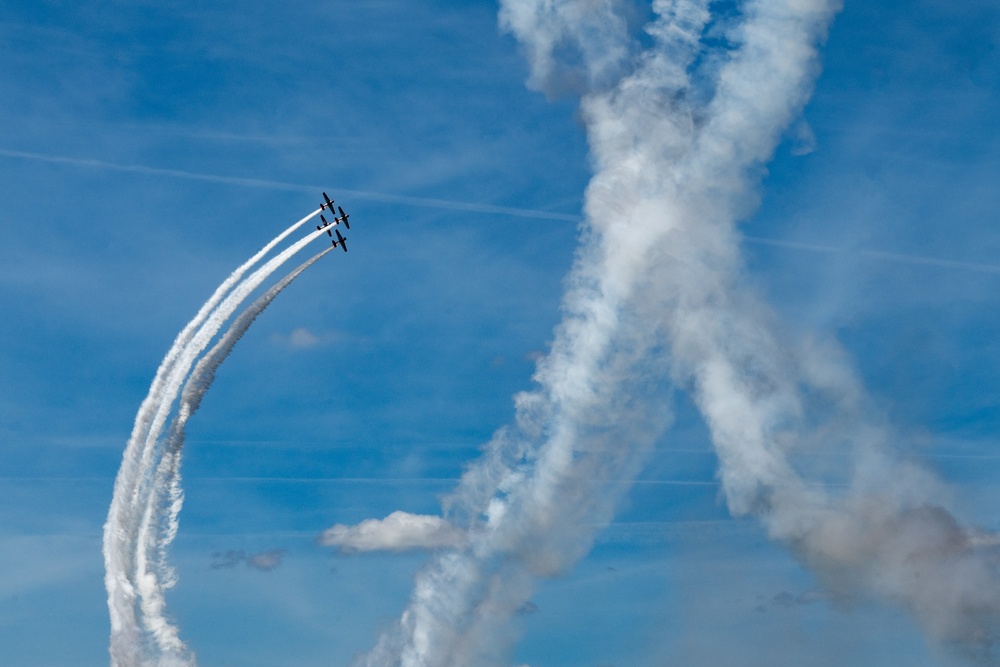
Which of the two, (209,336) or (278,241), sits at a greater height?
(278,241)

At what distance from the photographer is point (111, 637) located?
9981 centimetres

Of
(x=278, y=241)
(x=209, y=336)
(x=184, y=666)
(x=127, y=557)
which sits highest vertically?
(x=278, y=241)

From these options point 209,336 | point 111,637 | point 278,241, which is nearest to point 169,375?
point 209,336

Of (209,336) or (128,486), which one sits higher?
(209,336)

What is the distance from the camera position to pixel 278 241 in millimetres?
103812

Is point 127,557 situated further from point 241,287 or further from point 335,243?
point 335,243

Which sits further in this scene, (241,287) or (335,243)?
(335,243)

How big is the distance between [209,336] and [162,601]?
2259cm

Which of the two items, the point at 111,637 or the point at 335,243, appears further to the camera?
the point at 335,243

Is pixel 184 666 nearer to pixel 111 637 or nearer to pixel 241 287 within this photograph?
pixel 111 637

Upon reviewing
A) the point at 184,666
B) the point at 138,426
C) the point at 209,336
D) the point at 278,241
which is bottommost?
the point at 184,666

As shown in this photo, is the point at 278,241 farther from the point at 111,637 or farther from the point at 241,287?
the point at 111,637

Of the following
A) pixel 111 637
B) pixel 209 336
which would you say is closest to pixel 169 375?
pixel 209 336

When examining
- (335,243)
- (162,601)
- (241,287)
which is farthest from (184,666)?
(335,243)
